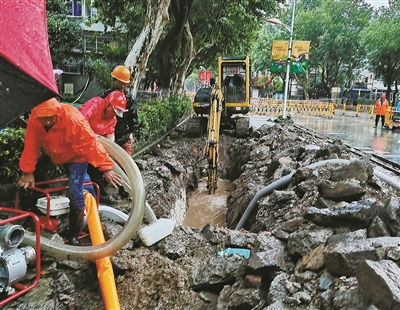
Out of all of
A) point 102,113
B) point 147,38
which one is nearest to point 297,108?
point 147,38

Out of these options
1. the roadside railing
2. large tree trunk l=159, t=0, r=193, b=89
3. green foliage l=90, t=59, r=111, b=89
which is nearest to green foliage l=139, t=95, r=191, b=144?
large tree trunk l=159, t=0, r=193, b=89

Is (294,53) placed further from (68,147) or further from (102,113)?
(68,147)

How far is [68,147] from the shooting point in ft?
11.7

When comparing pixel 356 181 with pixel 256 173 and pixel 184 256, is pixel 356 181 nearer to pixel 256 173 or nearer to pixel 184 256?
pixel 184 256

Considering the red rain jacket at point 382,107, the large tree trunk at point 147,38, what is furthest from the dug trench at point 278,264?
the red rain jacket at point 382,107

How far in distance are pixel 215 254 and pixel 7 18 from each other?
3.36m

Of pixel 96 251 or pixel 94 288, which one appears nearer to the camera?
pixel 96 251

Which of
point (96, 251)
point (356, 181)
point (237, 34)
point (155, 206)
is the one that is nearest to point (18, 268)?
point (96, 251)

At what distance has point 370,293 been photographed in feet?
8.20

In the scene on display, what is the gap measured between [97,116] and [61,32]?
16.5m

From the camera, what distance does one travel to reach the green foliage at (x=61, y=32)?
59.0 feet

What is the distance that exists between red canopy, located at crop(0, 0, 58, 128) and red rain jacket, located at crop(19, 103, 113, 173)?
3.21ft

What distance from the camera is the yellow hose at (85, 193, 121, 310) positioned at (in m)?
3.23

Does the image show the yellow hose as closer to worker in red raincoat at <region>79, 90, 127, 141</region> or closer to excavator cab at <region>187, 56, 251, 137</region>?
worker in red raincoat at <region>79, 90, 127, 141</region>
